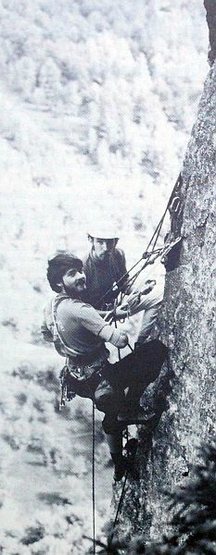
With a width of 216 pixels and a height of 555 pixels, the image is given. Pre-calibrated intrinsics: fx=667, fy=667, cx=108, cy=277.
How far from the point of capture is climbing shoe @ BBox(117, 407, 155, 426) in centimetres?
482

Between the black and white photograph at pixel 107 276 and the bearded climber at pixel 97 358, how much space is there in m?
0.01

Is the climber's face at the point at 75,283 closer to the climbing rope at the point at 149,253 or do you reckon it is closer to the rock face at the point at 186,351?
the climbing rope at the point at 149,253

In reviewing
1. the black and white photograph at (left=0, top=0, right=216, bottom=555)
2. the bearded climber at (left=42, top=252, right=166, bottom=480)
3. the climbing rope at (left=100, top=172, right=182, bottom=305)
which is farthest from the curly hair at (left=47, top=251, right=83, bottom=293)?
the climbing rope at (left=100, top=172, right=182, bottom=305)

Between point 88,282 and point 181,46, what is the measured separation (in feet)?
6.43

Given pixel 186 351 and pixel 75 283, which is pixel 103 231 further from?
pixel 186 351

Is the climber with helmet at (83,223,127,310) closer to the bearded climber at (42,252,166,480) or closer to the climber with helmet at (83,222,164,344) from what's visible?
the climber with helmet at (83,222,164,344)

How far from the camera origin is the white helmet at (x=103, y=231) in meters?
4.96

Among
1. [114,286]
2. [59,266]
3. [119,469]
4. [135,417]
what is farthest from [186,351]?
[59,266]

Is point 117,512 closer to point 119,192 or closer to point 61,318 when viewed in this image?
point 61,318

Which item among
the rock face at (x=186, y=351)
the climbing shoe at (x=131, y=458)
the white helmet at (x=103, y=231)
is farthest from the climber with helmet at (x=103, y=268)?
the climbing shoe at (x=131, y=458)

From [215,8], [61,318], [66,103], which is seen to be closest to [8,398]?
[61,318]

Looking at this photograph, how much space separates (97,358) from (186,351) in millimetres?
649

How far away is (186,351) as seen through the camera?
4.80 m

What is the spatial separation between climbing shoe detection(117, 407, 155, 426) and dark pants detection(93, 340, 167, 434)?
0.16 feet
